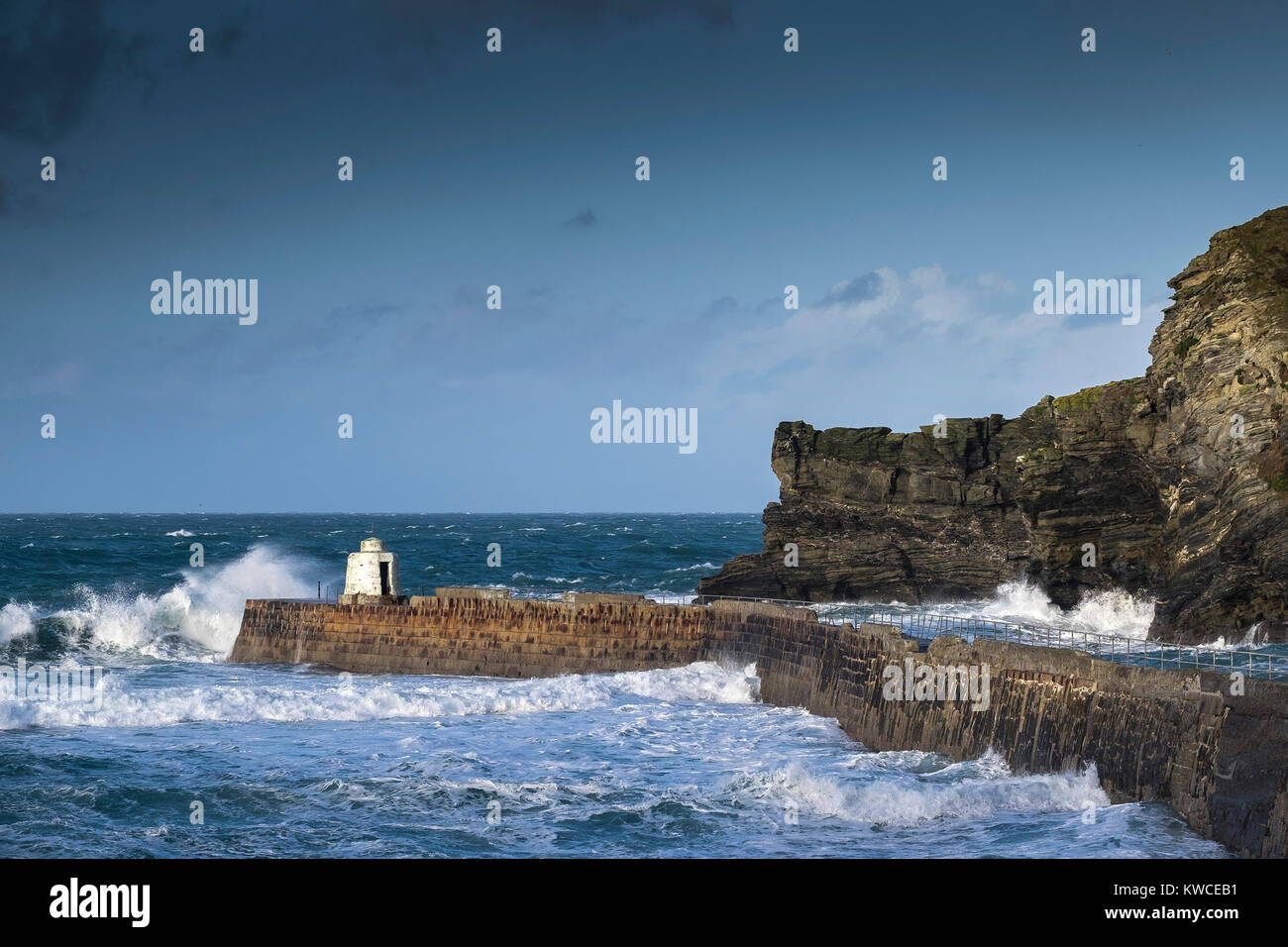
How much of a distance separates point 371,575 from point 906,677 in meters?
15.1

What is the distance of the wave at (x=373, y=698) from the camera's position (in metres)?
23.2

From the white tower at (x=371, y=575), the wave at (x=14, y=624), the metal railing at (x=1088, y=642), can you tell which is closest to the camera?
the metal railing at (x=1088, y=642)

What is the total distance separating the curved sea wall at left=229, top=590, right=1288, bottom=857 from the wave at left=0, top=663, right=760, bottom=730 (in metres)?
0.91

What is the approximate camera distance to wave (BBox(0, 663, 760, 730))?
2316cm

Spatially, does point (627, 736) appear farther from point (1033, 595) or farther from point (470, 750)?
point (1033, 595)

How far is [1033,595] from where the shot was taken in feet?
144

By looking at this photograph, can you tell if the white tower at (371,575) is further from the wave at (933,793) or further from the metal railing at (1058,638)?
the wave at (933,793)

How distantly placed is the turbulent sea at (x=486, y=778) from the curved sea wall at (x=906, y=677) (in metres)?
0.43

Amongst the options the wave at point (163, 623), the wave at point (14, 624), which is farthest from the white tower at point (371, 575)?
the wave at point (14, 624)
